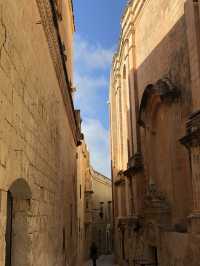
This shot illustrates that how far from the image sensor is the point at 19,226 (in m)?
4.05

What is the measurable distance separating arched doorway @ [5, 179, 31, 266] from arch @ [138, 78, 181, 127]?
8928 millimetres

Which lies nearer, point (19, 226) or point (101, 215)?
point (19, 226)

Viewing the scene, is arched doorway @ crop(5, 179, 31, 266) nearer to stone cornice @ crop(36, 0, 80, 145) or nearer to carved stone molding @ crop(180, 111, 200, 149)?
stone cornice @ crop(36, 0, 80, 145)

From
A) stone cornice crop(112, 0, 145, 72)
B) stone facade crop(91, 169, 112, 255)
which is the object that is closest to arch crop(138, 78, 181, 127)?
stone cornice crop(112, 0, 145, 72)

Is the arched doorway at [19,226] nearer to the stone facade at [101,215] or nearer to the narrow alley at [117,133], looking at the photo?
the narrow alley at [117,133]

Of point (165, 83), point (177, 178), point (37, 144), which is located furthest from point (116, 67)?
point (37, 144)

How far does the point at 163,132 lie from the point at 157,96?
4.14 feet

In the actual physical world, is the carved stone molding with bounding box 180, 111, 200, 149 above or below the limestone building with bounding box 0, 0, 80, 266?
above

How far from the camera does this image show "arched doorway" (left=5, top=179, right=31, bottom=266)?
155 inches

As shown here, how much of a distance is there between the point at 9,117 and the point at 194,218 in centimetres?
695

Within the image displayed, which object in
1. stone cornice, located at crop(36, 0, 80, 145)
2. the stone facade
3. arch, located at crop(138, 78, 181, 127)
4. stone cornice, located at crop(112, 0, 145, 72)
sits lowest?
the stone facade

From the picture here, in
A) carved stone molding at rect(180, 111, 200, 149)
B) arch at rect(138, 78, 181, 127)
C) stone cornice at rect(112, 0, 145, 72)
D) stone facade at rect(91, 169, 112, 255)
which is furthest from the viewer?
stone facade at rect(91, 169, 112, 255)

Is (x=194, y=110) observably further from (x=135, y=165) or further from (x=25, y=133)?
(x=25, y=133)

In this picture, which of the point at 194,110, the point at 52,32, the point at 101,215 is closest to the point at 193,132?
the point at 194,110
